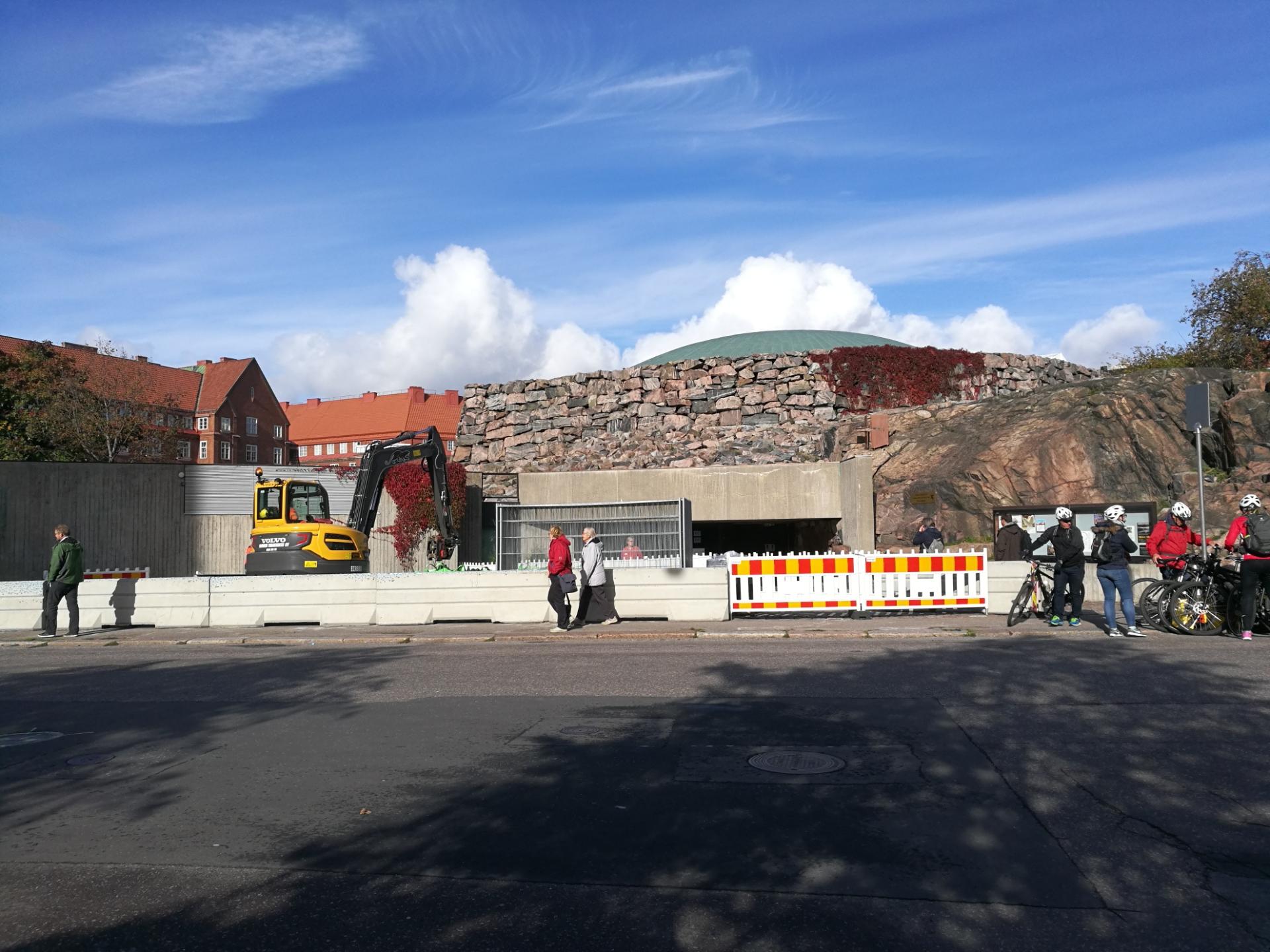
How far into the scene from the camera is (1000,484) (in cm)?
2408

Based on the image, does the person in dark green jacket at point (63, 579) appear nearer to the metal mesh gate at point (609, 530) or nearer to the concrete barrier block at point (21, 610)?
the concrete barrier block at point (21, 610)

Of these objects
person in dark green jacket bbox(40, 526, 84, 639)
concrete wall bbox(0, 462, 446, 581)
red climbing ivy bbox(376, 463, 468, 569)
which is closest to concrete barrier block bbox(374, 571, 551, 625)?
person in dark green jacket bbox(40, 526, 84, 639)

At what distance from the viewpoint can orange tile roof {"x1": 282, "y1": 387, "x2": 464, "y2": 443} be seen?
10769 cm

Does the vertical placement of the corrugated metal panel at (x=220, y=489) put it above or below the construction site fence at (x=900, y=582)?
above

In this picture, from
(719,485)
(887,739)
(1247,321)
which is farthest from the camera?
(1247,321)

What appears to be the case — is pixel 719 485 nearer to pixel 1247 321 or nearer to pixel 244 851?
pixel 1247 321

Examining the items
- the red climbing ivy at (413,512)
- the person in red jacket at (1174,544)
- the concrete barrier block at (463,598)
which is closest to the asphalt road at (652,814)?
the person in red jacket at (1174,544)

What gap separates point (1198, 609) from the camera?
13492 millimetres

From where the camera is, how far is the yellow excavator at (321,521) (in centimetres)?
1988

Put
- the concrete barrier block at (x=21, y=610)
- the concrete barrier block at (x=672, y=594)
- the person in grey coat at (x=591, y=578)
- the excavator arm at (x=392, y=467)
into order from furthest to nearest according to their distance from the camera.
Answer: the excavator arm at (x=392, y=467) < the concrete barrier block at (x=21, y=610) < the concrete barrier block at (x=672, y=594) < the person in grey coat at (x=591, y=578)

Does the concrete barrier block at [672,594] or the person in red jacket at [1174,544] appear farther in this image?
the concrete barrier block at [672,594]

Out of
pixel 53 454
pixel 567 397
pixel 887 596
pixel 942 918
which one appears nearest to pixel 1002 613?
pixel 887 596

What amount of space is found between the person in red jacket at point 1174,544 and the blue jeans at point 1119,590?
1007 millimetres

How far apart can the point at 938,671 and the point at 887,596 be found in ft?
19.1
